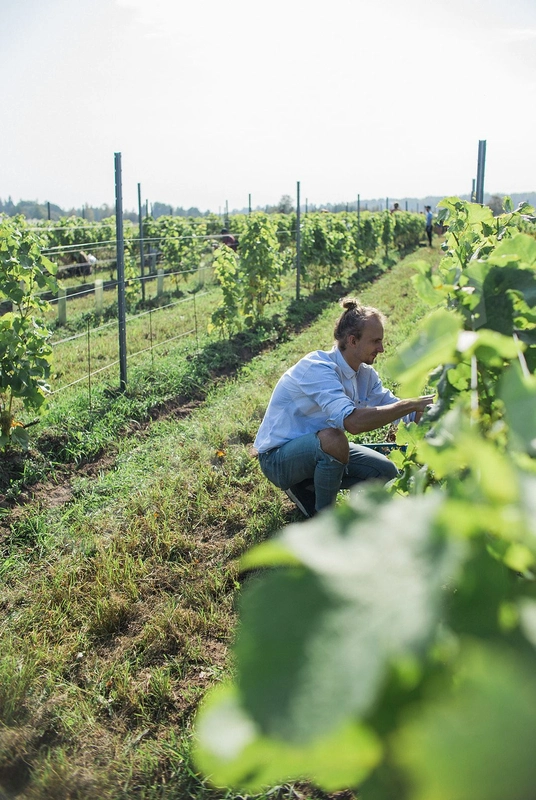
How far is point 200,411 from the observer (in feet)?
19.6

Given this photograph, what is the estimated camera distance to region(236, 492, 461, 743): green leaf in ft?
1.36

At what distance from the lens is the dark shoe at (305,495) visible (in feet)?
11.8

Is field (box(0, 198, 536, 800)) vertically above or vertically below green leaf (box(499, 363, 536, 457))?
below

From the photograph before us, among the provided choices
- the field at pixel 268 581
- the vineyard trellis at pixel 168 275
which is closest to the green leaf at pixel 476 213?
the field at pixel 268 581

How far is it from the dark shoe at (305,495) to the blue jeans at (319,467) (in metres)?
0.06

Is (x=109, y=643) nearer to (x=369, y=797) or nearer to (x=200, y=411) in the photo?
(x=369, y=797)

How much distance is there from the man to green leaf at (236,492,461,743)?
2.58m

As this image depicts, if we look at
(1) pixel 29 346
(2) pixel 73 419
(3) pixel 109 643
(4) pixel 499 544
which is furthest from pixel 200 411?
(4) pixel 499 544

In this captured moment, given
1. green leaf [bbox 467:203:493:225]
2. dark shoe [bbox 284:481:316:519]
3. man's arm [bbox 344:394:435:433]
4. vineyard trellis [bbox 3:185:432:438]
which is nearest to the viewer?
green leaf [bbox 467:203:493:225]

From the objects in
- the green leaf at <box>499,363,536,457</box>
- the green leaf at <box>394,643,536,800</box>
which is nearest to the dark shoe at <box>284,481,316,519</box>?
the green leaf at <box>499,363,536,457</box>

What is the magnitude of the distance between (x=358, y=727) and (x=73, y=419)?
5235 mm

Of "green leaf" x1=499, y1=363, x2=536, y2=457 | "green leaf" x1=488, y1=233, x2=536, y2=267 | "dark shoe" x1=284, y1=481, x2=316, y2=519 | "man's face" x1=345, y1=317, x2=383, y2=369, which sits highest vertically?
"green leaf" x1=488, y1=233, x2=536, y2=267

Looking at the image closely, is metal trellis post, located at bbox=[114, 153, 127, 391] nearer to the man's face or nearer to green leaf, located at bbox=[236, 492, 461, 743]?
the man's face

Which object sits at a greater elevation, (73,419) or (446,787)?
(446,787)
